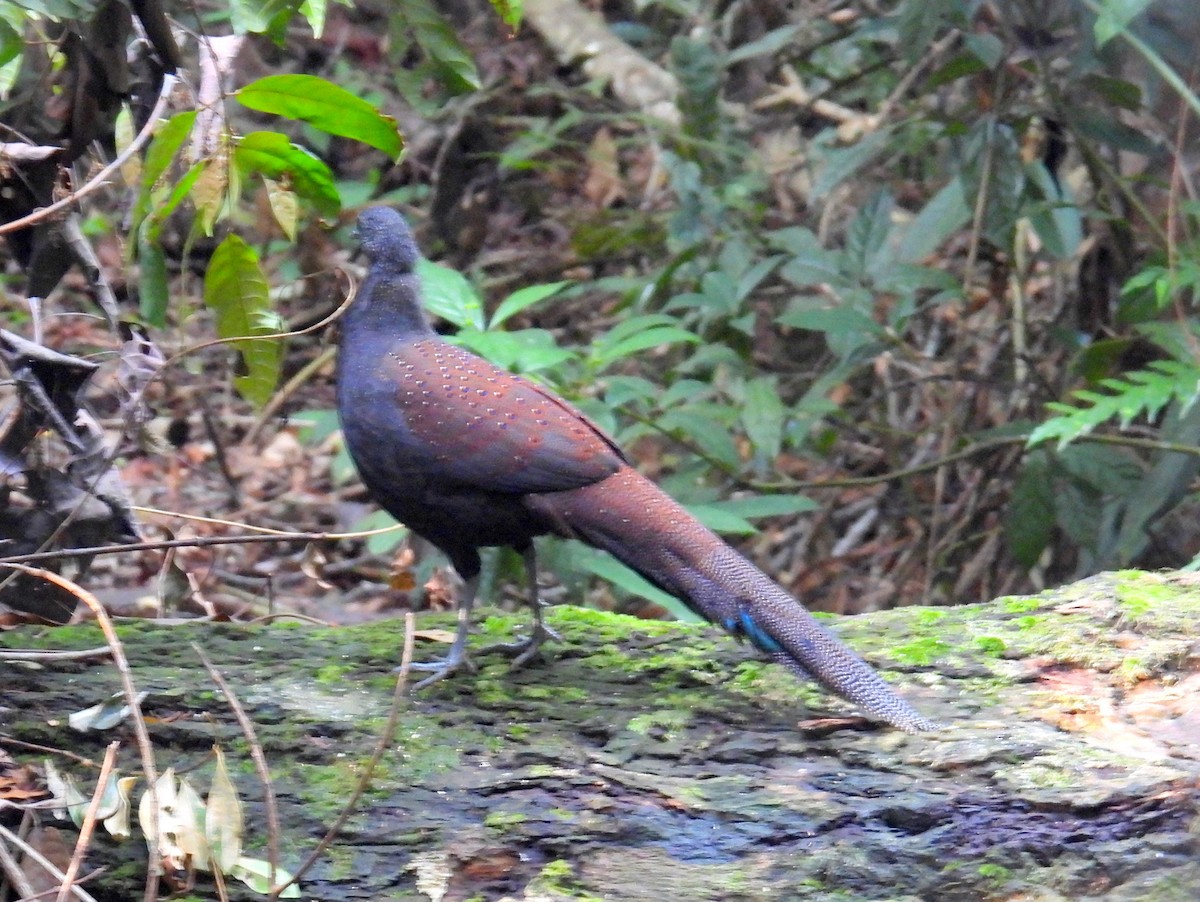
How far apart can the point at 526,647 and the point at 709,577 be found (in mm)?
566

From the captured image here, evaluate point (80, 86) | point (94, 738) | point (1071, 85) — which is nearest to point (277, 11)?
point (80, 86)

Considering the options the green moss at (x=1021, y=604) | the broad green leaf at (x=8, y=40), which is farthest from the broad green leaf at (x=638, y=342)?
the broad green leaf at (x=8, y=40)

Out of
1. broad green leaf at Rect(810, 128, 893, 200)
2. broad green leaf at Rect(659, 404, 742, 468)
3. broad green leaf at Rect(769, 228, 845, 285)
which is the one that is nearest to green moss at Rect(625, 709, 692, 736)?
broad green leaf at Rect(659, 404, 742, 468)

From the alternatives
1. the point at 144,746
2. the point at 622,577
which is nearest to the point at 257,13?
the point at 144,746

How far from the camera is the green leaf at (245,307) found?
302cm

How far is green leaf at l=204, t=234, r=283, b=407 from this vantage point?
119 inches

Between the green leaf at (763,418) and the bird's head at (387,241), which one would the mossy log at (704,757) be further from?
the green leaf at (763,418)

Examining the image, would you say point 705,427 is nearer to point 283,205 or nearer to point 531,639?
point 531,639

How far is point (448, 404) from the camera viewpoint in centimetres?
310

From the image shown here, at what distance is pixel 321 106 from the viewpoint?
2686mm

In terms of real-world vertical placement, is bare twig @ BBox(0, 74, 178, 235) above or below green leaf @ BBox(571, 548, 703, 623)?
above

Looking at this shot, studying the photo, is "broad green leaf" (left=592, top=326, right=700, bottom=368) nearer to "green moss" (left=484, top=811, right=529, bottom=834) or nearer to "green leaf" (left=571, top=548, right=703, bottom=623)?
"green leaf" (left=571, top=548, right=703, bottom=623)

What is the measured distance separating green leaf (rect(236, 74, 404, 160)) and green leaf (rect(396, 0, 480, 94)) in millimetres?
256

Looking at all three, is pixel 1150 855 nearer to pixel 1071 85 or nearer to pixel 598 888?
pixel 598 888
